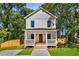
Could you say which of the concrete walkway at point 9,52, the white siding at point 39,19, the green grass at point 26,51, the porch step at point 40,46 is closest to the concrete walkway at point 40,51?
the porch step at point 40,46

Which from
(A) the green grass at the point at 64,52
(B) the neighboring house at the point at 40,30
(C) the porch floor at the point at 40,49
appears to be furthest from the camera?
(B) the neighboring house at the point at 40,30

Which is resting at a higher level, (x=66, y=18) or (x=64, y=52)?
(x=66, y=18)

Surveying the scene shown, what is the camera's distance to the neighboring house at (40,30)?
14.0m

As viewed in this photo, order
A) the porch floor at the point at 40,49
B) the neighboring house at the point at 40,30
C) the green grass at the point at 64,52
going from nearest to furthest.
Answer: the green grass at the point at 64,52 → the porch floor at the point at 40,49 → the neighboring house at the point at 40,30

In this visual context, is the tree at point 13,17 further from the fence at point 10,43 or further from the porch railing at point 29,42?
the porch railing at point 29,42

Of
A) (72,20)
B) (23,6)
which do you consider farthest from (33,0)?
(72,20)

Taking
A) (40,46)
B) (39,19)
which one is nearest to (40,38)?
(40,46)

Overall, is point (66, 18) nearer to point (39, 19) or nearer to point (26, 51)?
point (39, 19)

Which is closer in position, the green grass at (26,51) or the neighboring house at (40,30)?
the green grass at (26,51)

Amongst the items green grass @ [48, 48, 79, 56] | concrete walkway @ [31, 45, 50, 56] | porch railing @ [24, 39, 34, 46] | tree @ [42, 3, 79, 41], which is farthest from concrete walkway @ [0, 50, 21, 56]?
tree @ [42, 3, 79, 41]

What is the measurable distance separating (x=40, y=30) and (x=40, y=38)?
0.22 metres

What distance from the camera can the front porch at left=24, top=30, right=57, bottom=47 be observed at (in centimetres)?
1400

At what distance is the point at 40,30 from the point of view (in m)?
14.0

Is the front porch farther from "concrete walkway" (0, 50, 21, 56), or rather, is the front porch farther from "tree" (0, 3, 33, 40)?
"concrete walkway" (0, 50, 21, 56)
